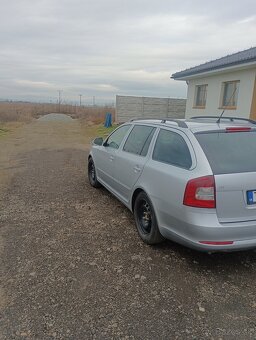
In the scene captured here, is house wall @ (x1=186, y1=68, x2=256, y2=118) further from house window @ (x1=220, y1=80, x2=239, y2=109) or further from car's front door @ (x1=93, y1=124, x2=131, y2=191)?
car's front door @ (x1=93, y1=124, x2=131, y2=191)

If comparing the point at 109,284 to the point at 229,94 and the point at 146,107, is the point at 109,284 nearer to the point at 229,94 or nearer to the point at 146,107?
the point at 229,94

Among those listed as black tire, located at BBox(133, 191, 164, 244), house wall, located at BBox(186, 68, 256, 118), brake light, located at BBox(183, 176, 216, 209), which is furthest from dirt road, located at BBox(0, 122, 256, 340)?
house wall, located at BBox(186, 68, 256, 118)

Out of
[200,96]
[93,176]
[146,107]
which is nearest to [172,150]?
[93,176]

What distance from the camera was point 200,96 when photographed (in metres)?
15.8

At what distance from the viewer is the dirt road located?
7.57 ft

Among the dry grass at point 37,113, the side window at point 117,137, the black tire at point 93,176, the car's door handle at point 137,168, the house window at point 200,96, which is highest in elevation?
the house window at point 200,96

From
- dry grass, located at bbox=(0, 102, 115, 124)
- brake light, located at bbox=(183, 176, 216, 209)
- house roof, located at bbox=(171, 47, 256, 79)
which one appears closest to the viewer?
brake light, located at bbox=(183, 176, 216, 209)

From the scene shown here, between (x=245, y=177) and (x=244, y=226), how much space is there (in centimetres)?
47

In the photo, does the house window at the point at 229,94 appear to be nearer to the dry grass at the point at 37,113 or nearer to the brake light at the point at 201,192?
the brake light at the point at 201,192

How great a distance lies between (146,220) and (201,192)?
1151mm

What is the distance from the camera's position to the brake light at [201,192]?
8.89 ft

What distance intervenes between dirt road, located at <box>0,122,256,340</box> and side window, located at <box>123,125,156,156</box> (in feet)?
3.63

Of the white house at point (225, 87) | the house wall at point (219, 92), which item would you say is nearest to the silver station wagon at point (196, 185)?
the white house at point (225, 87)

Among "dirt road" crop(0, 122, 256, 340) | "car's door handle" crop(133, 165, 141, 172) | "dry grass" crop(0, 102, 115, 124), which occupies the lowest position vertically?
"dry grass" crop(0, 102, 115, 124)
